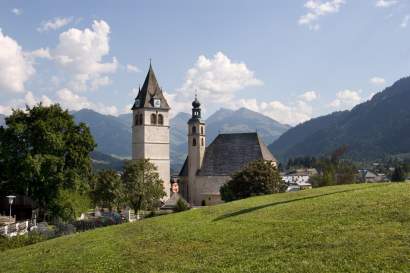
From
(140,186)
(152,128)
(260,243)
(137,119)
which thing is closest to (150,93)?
(137,119)

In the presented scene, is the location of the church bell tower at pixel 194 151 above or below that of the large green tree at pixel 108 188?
above

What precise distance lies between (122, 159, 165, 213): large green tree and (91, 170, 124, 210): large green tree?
6.57ft

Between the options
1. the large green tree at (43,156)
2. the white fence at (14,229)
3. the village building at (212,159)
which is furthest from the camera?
the village building at (212,159)

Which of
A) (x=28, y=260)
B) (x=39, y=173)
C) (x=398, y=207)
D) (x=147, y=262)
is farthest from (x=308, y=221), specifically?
(x=39, y=173)

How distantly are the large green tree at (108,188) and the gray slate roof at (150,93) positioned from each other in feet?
51.3

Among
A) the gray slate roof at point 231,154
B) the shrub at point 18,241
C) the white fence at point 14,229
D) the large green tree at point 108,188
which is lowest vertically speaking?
the shrub at point 18,241

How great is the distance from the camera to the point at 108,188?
68.0m

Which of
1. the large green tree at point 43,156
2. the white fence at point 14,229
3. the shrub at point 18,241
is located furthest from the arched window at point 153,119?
the shrub at point 18,241

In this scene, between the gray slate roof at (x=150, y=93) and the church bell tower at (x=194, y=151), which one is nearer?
the church bell tower at (x=194, y=151)

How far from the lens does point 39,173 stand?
44406 mm

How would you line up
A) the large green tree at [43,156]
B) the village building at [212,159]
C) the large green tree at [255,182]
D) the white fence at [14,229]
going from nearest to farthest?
the white fence at [14,229]
the large green tree at [43,156]
the large green tree at [255,182]
the village building at [212,159]

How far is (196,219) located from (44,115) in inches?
1002

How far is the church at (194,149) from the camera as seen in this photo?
79.3m

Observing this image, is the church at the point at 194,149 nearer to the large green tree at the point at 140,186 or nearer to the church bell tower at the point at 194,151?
the church bell tower at the point at 194,151
